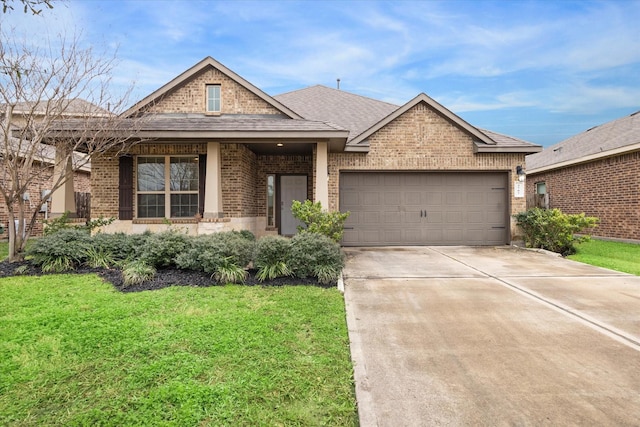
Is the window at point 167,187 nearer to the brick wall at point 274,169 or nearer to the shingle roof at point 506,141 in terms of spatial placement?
the brick wall at point 274,169

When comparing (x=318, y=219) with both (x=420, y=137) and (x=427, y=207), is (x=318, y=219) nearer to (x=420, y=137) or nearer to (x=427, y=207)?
(x=427, y=207)

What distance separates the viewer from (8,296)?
4.91 metres

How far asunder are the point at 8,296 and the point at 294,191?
886cm

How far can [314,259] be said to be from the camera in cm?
598

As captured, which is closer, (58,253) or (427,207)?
(58,253)

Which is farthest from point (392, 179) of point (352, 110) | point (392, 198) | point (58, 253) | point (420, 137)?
point (58, 253)

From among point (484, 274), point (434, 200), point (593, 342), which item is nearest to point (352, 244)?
point (434, 200)

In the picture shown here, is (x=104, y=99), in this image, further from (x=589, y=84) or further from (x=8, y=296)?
(x=589, y=84)

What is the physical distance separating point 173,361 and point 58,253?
528 centimetres

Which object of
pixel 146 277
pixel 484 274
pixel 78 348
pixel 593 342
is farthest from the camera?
pixel 484 274

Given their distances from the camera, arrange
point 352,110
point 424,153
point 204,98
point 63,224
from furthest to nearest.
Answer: point 352,110 → point 424,153 → point 204,98 → point 63,224

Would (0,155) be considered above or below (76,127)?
below

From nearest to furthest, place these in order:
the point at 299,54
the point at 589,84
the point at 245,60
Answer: the point at 299,54 → the point at 245,60 → the point at 589,84

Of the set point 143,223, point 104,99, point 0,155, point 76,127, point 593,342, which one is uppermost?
point 104,99
